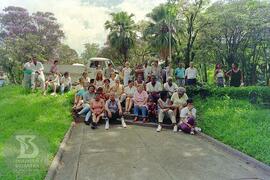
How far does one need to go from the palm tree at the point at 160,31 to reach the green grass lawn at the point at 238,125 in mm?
20123

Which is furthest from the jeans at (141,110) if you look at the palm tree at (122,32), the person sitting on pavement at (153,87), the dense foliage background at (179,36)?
the palm tree at (122,32)

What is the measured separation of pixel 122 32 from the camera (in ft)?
141

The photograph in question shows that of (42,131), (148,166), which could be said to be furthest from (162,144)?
(42,131)

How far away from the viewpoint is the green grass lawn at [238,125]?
8.16 meters

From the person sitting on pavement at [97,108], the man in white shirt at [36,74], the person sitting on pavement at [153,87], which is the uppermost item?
the man in white shirt at [36,74]

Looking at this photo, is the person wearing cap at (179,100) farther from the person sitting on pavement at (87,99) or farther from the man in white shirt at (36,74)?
the man in white shirt at (36,74)

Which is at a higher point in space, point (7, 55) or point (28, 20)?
point (28, 20)

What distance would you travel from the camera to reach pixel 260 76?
36.1 metres

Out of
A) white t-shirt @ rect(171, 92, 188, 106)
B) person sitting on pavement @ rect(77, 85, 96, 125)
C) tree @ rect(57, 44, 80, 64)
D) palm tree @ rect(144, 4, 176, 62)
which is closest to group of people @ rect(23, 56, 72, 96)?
person sitting on pavement @ rect(77, 85, 96, 125)

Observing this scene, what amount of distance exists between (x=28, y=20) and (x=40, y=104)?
113 feet

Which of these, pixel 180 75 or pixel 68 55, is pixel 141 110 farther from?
pixel 68 55

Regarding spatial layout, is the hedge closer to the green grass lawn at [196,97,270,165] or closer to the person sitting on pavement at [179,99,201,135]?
the green grass lawn at [196,97,270,165]

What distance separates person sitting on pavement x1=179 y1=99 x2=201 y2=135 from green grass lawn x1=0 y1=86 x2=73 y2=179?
3555 millimetres

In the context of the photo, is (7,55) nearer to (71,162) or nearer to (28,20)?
(28,20)
